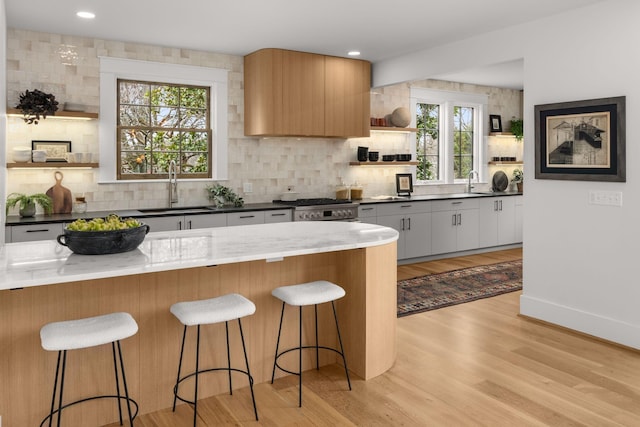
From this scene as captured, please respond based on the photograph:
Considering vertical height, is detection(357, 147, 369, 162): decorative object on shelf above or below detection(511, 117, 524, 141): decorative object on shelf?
below

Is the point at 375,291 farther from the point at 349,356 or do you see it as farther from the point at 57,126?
the point at 57,126

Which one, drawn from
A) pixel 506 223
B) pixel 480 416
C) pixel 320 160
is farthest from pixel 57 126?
pixel 506 223

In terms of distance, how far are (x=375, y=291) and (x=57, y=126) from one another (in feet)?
12.4

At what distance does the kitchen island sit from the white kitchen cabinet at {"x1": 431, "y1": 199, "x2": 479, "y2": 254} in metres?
3.66

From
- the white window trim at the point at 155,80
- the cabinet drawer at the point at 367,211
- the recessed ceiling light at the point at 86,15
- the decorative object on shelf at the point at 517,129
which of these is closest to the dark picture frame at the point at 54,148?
the white window trim at the point at 155,80

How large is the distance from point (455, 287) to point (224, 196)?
2.82m

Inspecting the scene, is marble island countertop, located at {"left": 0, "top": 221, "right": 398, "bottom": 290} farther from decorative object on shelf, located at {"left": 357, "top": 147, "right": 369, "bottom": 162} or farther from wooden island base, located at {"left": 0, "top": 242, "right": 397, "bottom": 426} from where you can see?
decorative object on shelf, located at {"left": 357, "top": 147, "right": 369, "bottom": 162}

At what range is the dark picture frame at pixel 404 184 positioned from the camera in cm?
769

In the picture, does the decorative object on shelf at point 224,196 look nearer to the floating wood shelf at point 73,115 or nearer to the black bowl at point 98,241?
the floating wood shelf at point 73,115

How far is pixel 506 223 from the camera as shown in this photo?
8156mm

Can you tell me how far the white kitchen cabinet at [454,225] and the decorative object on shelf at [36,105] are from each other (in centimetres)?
478

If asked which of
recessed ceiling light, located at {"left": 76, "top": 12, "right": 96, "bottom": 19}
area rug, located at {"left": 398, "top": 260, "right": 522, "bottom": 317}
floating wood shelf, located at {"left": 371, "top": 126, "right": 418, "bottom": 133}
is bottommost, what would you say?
area rug, located at {"left": 398, "top": 260, "right": 522, "bottom": 317}

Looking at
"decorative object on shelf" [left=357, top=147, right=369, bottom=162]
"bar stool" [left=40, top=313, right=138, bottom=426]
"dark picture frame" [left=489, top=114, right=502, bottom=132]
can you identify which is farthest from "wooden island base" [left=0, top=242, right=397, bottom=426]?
"dark picture frame" [left=489, top=114, right=502, bottom=132]

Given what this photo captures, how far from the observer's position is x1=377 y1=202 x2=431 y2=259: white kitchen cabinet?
6.82 meters
